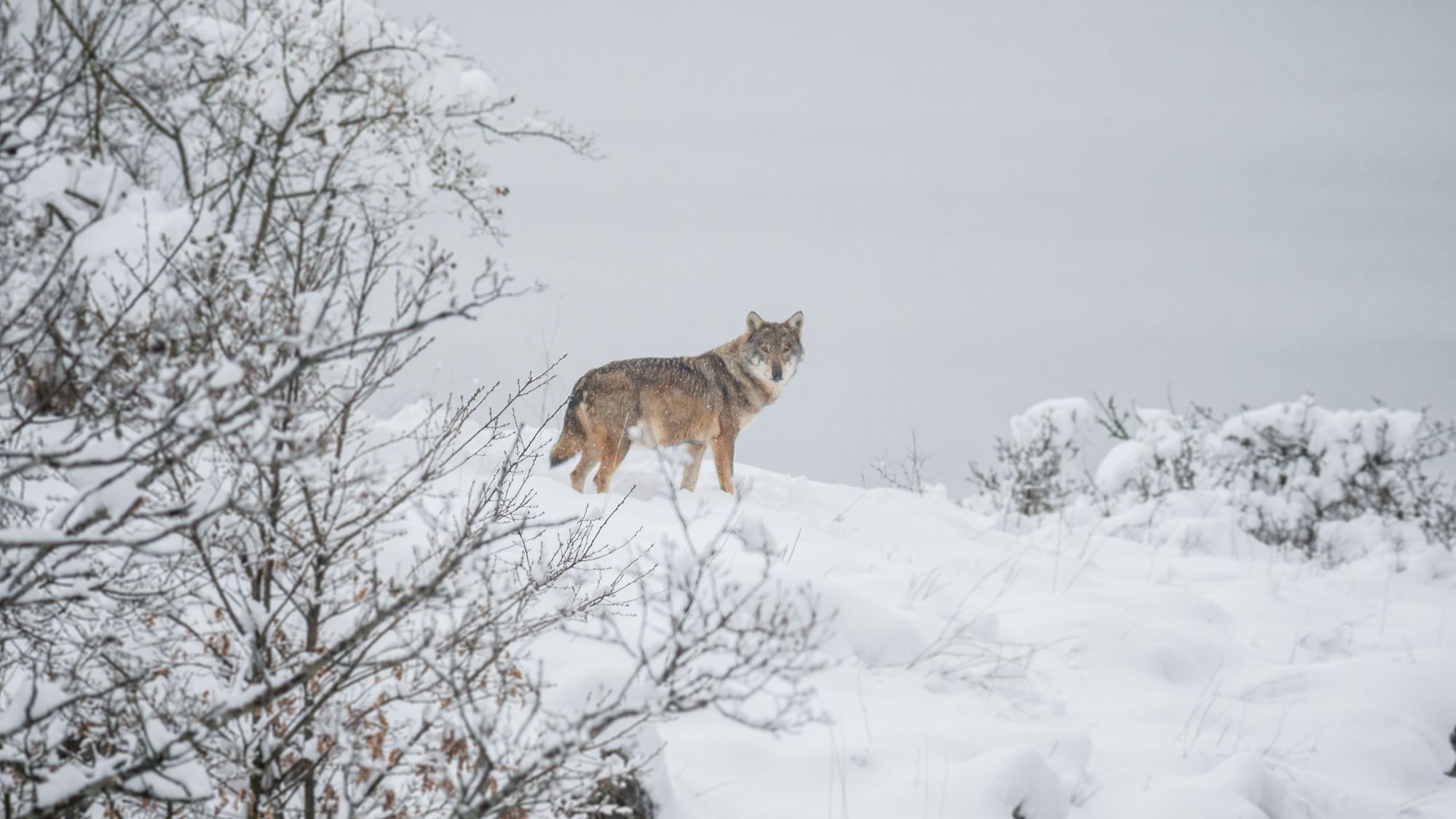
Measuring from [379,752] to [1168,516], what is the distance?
11.9 meters

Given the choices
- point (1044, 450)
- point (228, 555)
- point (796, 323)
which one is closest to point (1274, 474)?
point (1044, 450)

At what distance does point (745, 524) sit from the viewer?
5.86 m

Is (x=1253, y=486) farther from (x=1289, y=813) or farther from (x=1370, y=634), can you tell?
(x=1289, y=813)

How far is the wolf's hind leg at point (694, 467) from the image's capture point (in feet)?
27.7

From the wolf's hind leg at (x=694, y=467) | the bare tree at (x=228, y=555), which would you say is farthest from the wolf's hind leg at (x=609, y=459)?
the bare tree at (x=228, y=555)

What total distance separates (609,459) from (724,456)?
1.40 metres

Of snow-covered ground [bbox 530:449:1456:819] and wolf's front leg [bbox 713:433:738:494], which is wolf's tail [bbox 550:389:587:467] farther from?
wolf's front leg [bbox 713:433:738:494]

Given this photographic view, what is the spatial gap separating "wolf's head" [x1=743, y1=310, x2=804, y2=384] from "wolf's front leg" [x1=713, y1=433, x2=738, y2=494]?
0.76 metres

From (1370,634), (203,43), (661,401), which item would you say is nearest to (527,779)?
(661,401)

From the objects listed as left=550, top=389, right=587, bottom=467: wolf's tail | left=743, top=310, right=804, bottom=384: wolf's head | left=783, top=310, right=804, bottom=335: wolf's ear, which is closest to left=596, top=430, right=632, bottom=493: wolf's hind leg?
left=550, top=389, right=587, bottom=467: wolf's tail

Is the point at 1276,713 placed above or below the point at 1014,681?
below

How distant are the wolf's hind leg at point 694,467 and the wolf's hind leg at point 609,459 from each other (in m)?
0.68

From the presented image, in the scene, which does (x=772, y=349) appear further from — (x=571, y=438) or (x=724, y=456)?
(x=571, y=438)

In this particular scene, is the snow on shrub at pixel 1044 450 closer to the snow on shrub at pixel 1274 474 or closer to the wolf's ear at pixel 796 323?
the snow on shrub at pixel 1274 474
